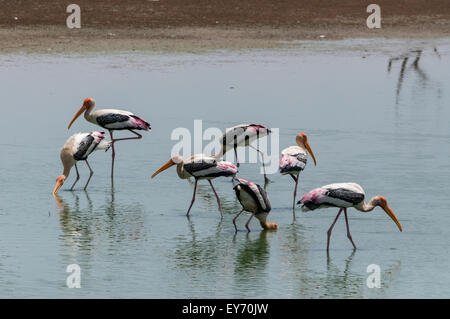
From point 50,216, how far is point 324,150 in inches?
193

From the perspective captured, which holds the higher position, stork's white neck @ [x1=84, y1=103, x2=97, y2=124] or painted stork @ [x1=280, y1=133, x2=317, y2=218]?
stork's white neck @ [x1=84, y1=103, x2=97, y2=124]

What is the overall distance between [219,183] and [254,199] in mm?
2909

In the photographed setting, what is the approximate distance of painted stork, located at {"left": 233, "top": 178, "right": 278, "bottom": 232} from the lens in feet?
36.2

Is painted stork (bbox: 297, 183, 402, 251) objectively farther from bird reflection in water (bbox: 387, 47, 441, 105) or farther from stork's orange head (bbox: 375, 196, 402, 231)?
bird reflection in water (bbox: 387, 47, 441, 105)

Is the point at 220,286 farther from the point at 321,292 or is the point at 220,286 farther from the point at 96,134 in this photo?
the point at 96,134

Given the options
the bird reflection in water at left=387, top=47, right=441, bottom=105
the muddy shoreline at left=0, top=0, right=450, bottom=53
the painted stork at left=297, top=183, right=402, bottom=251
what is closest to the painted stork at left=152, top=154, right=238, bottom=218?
the painted stork at left=297, top=183, right=402, bottom=251

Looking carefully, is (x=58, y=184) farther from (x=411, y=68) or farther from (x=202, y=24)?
(x=202, y=24)

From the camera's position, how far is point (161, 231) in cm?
1127

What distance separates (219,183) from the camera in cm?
1393

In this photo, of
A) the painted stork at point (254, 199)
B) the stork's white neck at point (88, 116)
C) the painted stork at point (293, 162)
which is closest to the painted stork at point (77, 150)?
the stork's white neck at point (88, 116)

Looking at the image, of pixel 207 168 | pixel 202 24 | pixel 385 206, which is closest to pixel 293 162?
pixel 207 168

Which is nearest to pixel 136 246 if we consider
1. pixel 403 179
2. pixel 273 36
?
pixel 403 179

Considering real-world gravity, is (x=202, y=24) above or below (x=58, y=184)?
above

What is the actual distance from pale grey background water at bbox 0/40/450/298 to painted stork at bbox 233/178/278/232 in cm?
21
